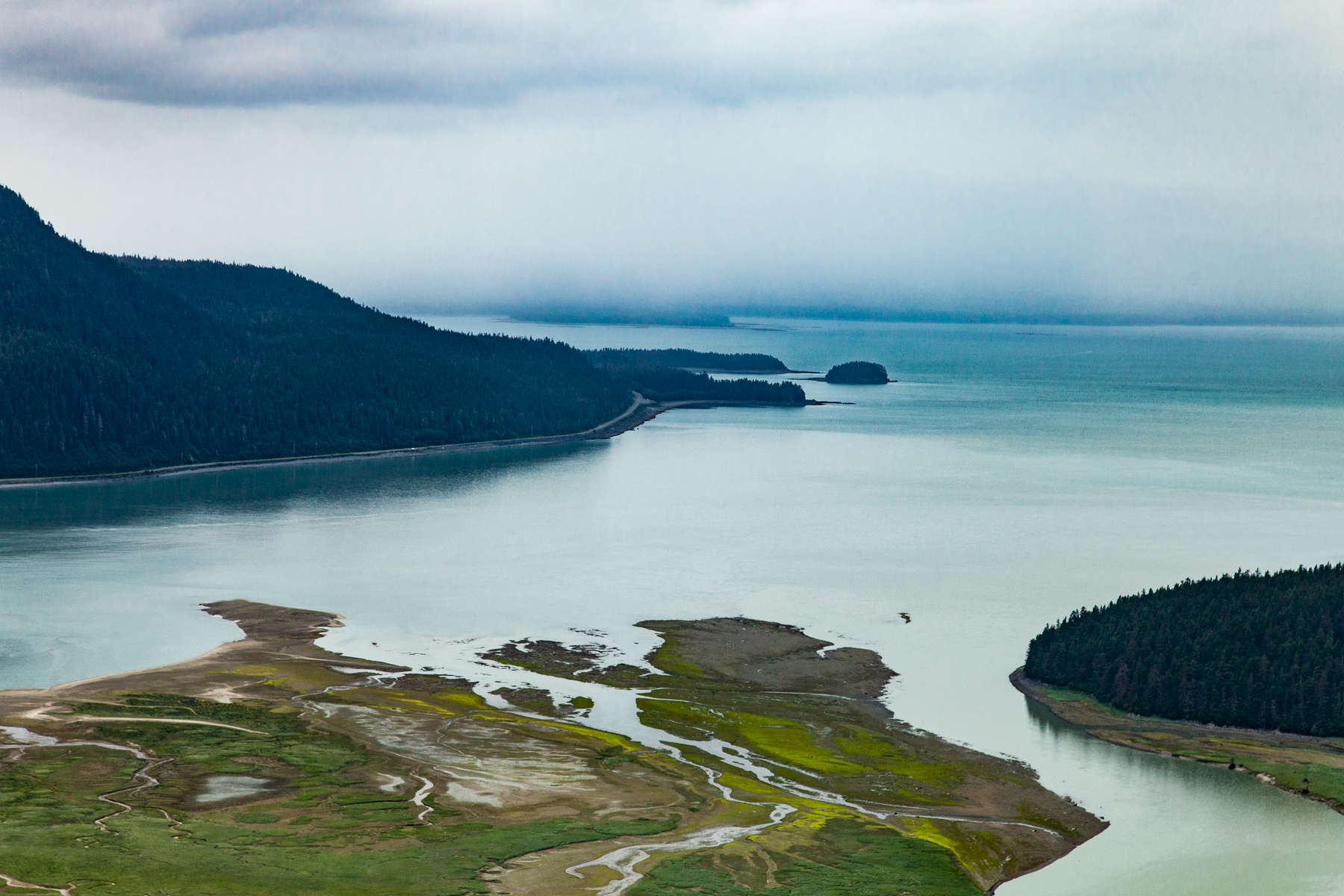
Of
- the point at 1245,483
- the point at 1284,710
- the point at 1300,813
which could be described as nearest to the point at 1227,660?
the point at 1284,710

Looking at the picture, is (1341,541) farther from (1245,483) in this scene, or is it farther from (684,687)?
(684,687)

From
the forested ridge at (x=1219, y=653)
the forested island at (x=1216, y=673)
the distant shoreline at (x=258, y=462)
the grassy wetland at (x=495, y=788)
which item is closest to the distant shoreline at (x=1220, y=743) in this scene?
the forested island at (x=1216, y=673)

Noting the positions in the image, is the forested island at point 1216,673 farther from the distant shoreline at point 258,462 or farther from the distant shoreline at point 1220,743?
the distant shoreline at point 258,462

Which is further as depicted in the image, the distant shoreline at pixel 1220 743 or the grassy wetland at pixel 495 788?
the distant shoreline at pixel 1220 743

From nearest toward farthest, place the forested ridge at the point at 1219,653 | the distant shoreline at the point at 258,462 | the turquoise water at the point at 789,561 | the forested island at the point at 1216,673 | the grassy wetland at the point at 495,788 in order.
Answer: the grassy wetland at the point at 495,788 < the turquoise water at the point at 789,561 < the forested island at the point at 1216,673 < the forested ridge at the point at 1219,653 < the distant shoreline at the point at 258,462

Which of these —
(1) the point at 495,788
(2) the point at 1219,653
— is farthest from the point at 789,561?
(1) the point at 495,788

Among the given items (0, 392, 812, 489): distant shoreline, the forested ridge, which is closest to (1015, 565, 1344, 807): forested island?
the forested ridge
